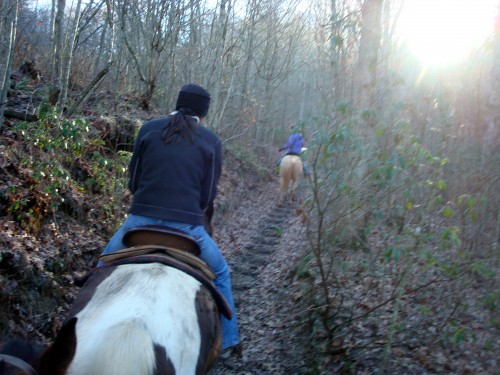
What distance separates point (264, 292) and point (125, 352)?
537 centimetres

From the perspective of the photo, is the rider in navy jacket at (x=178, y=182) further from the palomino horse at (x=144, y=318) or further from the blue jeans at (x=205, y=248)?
the palomino horse at (x=144, y=318)

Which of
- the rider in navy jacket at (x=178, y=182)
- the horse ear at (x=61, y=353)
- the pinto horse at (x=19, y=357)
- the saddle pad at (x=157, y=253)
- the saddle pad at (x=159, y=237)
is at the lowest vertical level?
the pinto horse at (x=19, y=357)

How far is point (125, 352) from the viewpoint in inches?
95.2

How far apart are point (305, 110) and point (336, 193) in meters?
46.1

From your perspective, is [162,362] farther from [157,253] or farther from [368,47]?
[368,47]

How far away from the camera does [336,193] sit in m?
5.05

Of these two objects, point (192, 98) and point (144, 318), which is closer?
point (144, 318)

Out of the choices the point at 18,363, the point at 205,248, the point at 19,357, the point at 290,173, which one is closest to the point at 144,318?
the point at 18,363

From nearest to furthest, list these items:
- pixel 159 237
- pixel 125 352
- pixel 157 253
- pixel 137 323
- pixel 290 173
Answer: pixel 125 352, pixel 137 323, pixel 157 253, pixel 159 237, pixel 290 173

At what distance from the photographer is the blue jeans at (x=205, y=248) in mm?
3865

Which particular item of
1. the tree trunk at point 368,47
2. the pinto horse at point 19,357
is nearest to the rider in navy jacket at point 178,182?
the pinto horse at point 19,357

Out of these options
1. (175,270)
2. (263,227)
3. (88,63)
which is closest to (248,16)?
(88,63)

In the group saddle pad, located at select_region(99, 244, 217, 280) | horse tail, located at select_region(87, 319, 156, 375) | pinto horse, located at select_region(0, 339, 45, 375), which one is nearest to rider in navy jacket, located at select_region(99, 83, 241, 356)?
saddle pad, located at select_region(99, 244, 217, 280)

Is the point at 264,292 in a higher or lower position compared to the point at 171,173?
lower
